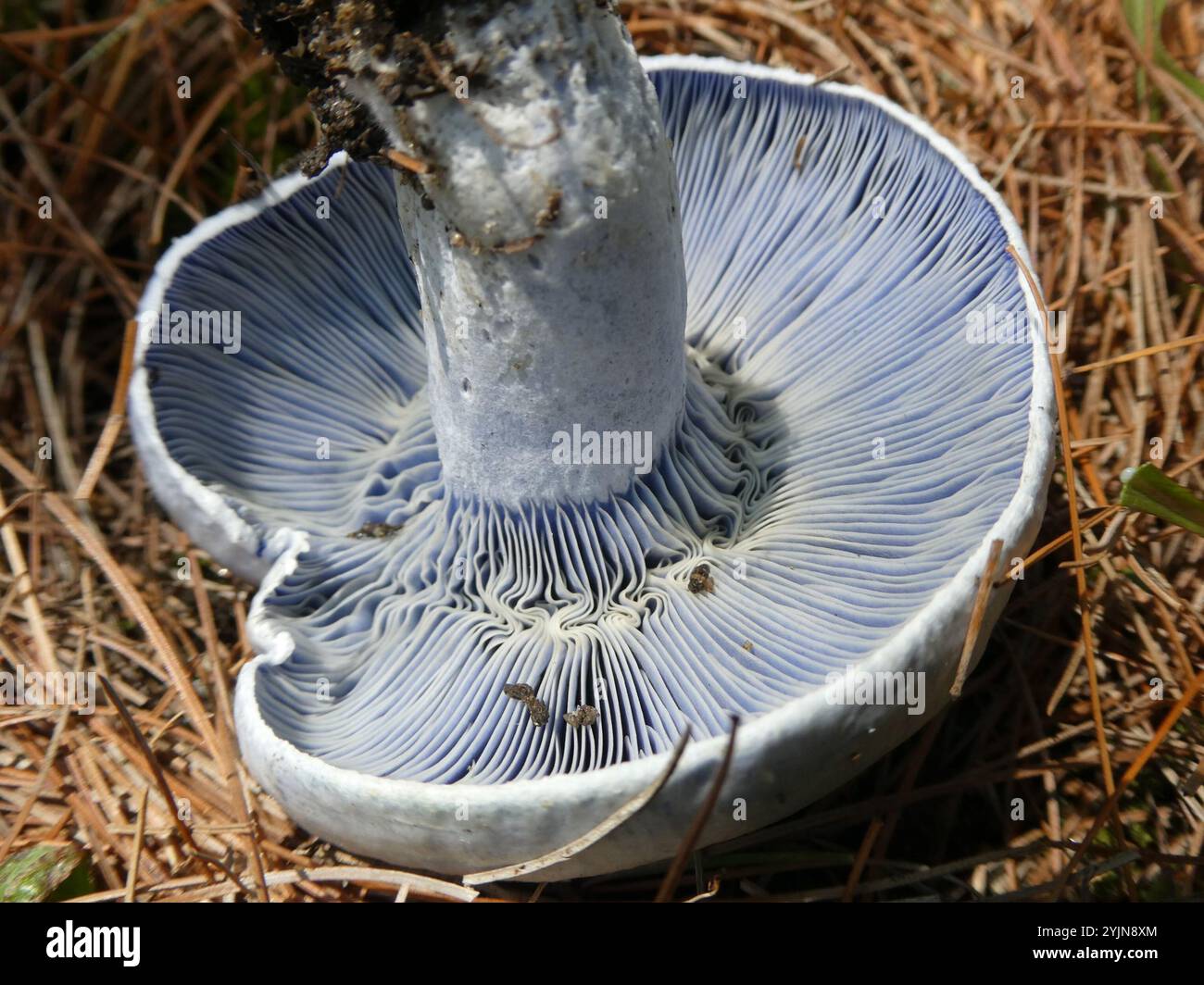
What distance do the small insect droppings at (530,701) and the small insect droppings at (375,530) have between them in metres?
0.53

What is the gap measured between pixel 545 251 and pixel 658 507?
583mm

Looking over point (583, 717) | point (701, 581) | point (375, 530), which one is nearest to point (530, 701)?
point (583, 717)

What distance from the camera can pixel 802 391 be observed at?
2314 mm

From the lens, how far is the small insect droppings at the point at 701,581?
2004 millimetres

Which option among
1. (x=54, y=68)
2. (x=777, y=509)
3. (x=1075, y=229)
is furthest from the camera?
(x=54, y=68)

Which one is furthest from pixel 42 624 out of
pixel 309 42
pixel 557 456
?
pixel 309 42

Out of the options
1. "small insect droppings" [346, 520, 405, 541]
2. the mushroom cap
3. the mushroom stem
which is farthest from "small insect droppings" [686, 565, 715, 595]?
"small insect droppings" [346, 520, 405, 541]

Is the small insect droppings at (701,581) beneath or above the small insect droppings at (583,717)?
above

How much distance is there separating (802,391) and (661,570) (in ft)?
1.70

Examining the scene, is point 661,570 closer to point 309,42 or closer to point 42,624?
point 309,42

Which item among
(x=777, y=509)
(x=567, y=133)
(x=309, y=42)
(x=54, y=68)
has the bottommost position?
(x=777, y=509)

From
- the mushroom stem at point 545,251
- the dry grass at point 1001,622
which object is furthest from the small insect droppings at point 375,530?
the dry grass at point 1001,622

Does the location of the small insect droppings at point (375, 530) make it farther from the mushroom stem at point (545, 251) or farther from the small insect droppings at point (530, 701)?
the small insect droppings at point (530, 701)
